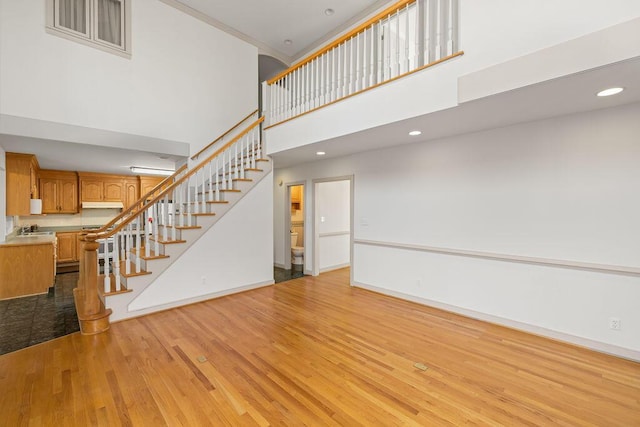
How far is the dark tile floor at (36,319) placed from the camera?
3.02m

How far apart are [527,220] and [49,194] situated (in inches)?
389

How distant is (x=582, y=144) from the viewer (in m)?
2.86

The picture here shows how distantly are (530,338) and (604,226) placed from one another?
1411 millimetres

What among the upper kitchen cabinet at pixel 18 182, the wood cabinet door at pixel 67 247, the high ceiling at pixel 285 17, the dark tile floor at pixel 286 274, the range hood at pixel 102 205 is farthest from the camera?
the range hood at pixel 102 205

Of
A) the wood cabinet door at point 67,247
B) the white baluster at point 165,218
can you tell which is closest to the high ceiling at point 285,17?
the white baluster at point 165,218

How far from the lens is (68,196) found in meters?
6.95

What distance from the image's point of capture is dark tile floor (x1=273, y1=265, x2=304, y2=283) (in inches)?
222

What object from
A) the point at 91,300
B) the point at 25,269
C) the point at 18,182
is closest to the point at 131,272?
the point at 91,300

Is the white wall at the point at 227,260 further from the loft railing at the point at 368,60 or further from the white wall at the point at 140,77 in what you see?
the white wall at the point at 140,77

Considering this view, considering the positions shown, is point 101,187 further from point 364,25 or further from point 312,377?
point 312,377

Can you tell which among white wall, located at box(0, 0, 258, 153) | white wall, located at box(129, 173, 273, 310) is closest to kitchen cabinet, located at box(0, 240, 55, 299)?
white wall, located at box(0, 0, 258, 153)

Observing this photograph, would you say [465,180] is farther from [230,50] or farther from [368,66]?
[230,50]

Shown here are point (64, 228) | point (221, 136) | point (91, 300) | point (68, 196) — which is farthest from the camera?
point (64, 228)

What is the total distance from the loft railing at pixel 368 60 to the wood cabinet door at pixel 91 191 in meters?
5.69
